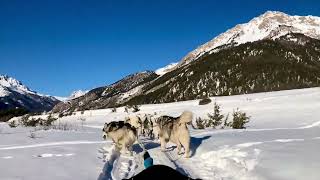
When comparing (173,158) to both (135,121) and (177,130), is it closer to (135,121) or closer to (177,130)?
(177,130)

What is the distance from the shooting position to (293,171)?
374 inches

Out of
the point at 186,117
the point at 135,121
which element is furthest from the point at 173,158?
the point at 135,121

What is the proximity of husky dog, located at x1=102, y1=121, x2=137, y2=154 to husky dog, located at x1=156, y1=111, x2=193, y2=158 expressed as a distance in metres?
0.90

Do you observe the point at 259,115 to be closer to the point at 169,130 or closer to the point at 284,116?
the point at 284,116

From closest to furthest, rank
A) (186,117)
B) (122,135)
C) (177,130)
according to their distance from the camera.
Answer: (186,117)
(177,130)
(122,135)

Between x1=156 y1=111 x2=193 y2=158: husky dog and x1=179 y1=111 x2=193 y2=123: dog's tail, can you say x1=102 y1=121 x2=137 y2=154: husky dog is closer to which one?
x1=156 y1=111 x2=193 y2=158: husky dog

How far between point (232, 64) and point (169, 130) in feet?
611

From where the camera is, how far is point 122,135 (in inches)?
516

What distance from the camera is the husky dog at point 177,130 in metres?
12.7

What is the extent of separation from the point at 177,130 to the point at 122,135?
1.47 meters

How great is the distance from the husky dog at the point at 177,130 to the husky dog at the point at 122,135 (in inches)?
35.5

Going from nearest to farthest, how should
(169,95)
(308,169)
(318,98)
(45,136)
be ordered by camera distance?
(308,169)
(45,136)
(318,98)
(169,95)

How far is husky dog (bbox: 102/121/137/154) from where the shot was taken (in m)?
13.1

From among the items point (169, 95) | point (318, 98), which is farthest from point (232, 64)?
point (318, 98)
